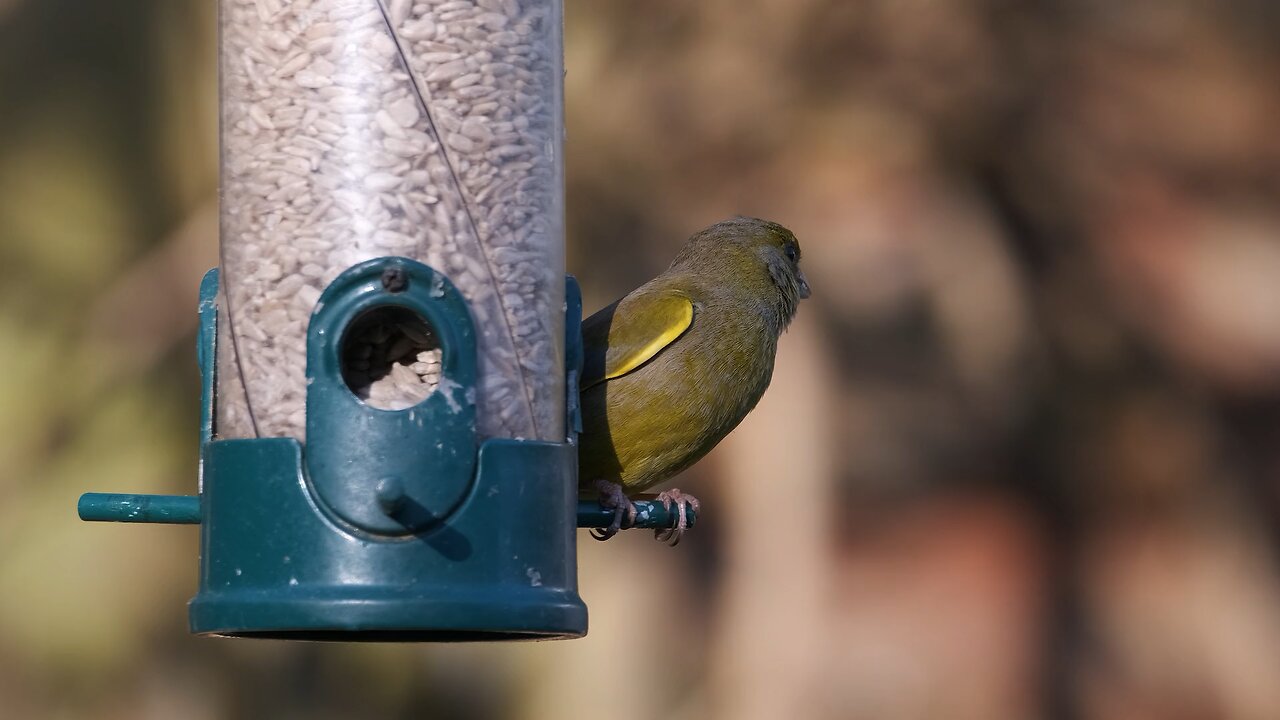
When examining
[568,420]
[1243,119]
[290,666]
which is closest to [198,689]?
[290,666]

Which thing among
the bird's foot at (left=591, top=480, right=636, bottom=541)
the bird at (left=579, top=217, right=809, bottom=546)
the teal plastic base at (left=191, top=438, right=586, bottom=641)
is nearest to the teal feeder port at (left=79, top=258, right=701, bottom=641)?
the teal plastic base at (left=191, top=438, right=586, bottom=641)

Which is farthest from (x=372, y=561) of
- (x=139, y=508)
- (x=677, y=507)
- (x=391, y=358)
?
(x=677, y=507)

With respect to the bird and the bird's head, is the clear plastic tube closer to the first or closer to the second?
the bird

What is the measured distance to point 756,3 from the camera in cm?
844

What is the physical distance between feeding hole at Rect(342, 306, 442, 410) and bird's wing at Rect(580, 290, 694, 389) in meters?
1.09

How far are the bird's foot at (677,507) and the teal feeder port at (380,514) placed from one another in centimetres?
94

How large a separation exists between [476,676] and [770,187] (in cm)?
250

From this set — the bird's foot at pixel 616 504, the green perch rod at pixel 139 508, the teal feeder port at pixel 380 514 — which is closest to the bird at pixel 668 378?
the bird's foot at pixel 616 504

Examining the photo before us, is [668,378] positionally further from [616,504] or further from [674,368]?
[616,504]

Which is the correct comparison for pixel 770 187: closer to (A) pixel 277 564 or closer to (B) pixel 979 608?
(B) pixel 979 608

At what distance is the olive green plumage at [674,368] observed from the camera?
535cm

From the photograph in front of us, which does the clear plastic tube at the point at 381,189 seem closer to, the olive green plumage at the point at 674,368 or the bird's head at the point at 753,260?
the olive green plumage at the point at 674,368

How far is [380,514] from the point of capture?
4.06 metres

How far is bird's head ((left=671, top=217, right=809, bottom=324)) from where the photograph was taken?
19.8ft
